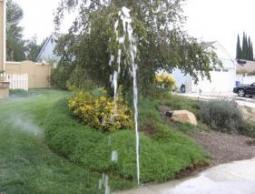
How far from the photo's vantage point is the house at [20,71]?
69.4 feet

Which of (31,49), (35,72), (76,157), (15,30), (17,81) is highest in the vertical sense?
(15,30)

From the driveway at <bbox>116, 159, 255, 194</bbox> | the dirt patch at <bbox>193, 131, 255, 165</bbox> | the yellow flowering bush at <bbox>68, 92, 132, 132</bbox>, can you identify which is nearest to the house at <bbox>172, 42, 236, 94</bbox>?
the dirt patch at <bbox>193, 131, 255, 165</bbox>

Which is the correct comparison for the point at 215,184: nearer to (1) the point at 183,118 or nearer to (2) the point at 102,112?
(2) the point at 102,112

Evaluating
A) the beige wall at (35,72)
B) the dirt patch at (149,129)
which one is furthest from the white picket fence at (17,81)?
the dirt patch at (149,129)

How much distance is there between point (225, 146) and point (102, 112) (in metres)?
3.22

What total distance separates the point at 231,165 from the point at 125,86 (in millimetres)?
2814

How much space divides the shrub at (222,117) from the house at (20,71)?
9.40 meters

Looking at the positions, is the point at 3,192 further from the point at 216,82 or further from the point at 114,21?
the point at 216,82

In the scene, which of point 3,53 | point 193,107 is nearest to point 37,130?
point 193,107

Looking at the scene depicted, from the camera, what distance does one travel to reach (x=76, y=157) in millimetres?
8492

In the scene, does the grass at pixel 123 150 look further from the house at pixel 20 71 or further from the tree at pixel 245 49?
the tree at pixel 245 49

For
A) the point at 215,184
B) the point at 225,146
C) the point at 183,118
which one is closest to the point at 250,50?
the point at 183,118

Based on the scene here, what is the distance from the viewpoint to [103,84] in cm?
1087


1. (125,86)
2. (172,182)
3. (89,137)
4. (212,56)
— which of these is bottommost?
(172,182)
